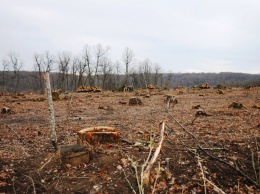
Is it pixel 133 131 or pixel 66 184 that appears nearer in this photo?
pixel 66 184

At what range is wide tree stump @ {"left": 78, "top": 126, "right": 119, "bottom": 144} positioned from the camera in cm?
599

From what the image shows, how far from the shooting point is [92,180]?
14.7 ft

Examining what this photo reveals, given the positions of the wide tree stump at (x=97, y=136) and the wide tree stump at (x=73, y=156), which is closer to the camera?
the wide tree stump at (x=73, y=156)

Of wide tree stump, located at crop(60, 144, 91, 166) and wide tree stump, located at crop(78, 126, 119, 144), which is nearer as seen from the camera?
wide tree stump, located at crop(60, 144, 91, 166)

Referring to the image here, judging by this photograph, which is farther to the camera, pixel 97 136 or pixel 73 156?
pixel 97 136

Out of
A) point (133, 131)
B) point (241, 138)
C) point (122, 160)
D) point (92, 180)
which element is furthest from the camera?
point (133, 131)

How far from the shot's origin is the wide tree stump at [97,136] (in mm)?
5988

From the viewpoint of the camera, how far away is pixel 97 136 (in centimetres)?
609

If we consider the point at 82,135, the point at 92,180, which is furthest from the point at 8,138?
the point at 92,180

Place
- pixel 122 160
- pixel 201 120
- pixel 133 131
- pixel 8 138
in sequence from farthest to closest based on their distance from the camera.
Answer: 1. pixel 201 120
2. pixel 133 131
3. pixel 8 138
4. pixel 122 160

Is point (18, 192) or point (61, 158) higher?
point (61, 158)

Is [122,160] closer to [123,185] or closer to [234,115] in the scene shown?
[123,185]

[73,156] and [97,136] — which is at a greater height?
[97,136]

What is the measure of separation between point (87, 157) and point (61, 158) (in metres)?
0.51
